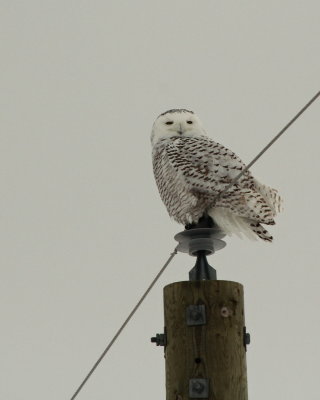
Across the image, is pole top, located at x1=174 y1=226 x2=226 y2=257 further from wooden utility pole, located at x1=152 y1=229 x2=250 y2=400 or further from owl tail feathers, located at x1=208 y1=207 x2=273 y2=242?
wooden utility pole, located at x1=152 y1=229 x2=250 y2=400

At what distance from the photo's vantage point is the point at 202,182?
207 inches

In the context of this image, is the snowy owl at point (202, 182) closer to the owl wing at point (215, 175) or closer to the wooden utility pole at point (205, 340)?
the owl wing at point (215, 175)

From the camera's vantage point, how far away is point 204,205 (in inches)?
197

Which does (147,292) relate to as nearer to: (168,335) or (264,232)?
(168,335)

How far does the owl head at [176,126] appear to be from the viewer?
5953 millimetres

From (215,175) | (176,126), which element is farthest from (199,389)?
(176,126)

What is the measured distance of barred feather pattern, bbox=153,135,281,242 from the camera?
192 inches

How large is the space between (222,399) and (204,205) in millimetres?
1864

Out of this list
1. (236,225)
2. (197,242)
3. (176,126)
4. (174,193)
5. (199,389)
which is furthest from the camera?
(176,126)

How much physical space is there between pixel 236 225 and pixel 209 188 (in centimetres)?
48

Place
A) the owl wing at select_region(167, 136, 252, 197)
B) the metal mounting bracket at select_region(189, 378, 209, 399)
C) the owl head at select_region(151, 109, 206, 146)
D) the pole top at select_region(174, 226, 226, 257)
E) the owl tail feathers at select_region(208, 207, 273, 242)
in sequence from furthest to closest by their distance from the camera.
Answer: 1. the owl head at select_region(151, 109, 206, 146)
2. the owl wing at select_region(167, 136, 252, 197)
3. the owl tail feathers at select_region(208, 207, 273, 242)
4. the pole top at select_region(174, 226, 226, 257)
5. the metal mounting bracket at select_region(189, 378, 209, 399)

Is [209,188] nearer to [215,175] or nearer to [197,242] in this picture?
[215,175]

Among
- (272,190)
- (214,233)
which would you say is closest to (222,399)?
(214,233)

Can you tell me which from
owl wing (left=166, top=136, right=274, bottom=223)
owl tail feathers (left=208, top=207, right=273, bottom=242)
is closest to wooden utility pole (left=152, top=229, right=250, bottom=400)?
owl tail feathers (left=208, top=207, right=273, bottom=242)
